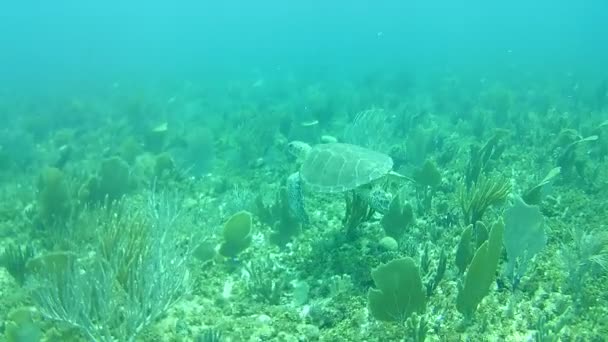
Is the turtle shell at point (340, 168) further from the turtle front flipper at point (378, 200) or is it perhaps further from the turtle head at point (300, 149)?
the turtle head at point (300, 149)

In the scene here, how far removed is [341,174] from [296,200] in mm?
774

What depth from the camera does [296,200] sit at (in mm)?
5906

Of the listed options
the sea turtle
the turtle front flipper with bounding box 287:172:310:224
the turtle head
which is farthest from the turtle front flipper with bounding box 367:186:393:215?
the turtle head

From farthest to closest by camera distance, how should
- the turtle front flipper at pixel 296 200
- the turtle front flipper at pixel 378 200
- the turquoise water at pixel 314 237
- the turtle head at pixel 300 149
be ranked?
the turtle head at pixel 300 149, the turtle front flipper at pixel 296 200, the turtle front flipper at pixel 378 200, the turquoise water at pixel 314 237

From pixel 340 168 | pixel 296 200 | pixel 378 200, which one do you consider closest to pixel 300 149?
pixel 296 200

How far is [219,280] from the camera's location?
5.20 metres

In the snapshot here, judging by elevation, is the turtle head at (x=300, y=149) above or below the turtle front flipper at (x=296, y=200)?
above

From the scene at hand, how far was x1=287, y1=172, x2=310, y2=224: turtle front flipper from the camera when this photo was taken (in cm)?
583

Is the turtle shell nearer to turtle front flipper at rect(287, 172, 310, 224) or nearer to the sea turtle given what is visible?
the sea turtle

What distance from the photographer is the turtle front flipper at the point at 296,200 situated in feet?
19.1

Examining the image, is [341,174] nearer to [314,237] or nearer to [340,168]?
[340,168]

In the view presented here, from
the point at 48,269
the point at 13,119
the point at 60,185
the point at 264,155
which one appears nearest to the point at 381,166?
the point at 48,269

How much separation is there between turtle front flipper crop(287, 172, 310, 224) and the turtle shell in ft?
0.36

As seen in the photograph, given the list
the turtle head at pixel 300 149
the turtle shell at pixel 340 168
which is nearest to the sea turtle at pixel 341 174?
the turtle shell at pixel 340 168
